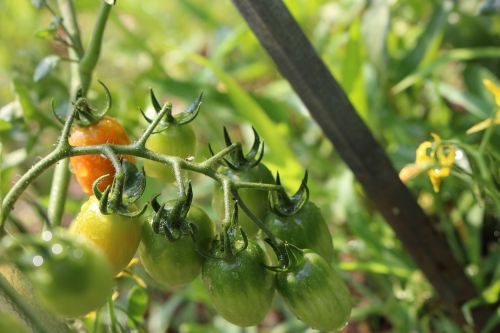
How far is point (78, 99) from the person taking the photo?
0.75 m

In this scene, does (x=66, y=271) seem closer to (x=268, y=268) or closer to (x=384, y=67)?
(x=268, y=268)

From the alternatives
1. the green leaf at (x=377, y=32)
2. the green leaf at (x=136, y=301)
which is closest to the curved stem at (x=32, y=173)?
the green leaf at (x=136, y=301)

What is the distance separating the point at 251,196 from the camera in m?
0.76

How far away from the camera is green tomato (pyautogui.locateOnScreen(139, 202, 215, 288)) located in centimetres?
71

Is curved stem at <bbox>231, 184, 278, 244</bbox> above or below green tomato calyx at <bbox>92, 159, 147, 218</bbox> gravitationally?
below

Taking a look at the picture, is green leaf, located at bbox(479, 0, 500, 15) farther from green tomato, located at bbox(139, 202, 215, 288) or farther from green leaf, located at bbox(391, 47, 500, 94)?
green tomato, located at bbox(139, 202, 215, 288)

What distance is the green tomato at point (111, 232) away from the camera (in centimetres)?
68

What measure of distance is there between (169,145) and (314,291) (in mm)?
219

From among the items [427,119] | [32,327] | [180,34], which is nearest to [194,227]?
[32,327]

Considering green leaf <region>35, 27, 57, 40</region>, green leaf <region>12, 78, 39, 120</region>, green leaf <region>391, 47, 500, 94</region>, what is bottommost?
green leaf <region>391, 47, 500, 94</region>

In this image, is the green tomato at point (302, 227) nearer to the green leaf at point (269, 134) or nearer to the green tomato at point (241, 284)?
the green tomato at point (241, 284)

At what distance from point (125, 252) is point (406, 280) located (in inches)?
33.7

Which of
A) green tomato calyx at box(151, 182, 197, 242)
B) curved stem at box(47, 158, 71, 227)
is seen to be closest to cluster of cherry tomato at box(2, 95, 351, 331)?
green tomato calyx at box(151, 182, 197, 242)

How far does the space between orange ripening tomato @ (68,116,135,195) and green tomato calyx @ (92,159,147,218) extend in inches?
2.2
